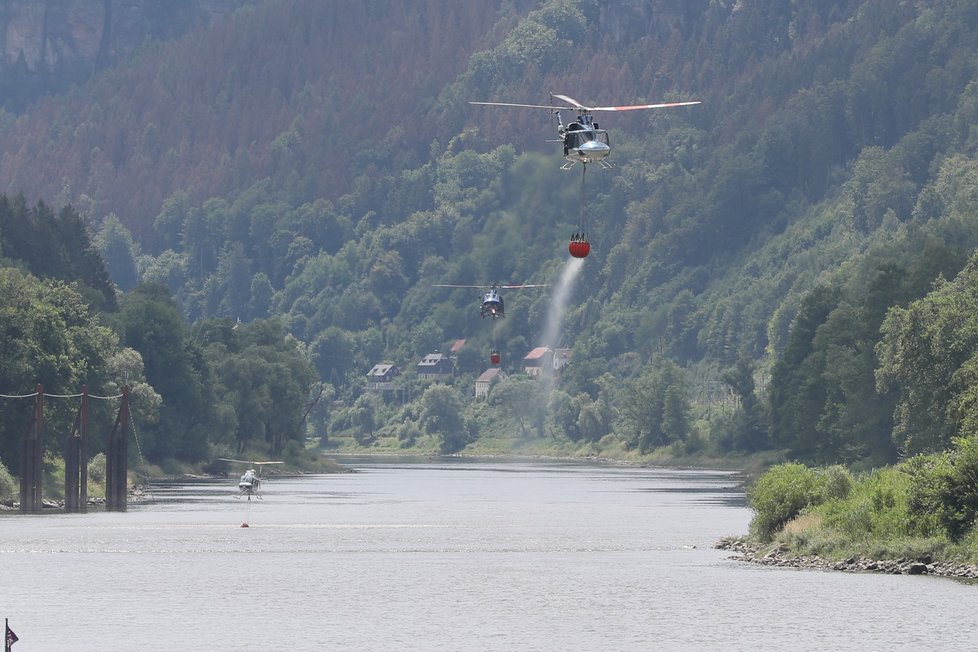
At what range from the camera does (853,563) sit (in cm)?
11019

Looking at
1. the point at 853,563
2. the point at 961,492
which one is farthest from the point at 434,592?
the point at 961,492

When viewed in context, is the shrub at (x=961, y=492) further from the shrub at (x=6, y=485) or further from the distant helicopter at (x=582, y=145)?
the shrub at (x=6, y=485)

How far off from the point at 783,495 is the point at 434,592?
78.2 feet

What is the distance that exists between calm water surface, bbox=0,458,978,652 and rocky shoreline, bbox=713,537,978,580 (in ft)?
4.19

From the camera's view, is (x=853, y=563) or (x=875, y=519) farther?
(x=875, y=519)

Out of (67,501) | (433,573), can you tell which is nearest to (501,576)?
(433,573)

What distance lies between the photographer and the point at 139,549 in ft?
435

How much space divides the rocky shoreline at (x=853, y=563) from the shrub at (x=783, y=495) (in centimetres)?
164

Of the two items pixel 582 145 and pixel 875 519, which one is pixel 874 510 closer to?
pixel 875 519

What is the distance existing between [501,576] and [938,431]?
5502 centimetres

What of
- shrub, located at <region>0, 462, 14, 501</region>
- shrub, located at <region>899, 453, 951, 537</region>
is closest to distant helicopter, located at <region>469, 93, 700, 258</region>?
shrub, located at <region>899, 453, 951, 537</region>

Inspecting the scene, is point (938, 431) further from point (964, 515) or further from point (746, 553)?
point (964, 515)

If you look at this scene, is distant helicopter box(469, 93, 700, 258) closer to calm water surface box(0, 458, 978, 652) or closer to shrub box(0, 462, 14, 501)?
calm water surface box(0, 458, 978, 652)

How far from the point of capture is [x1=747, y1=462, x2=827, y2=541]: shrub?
120688mm
